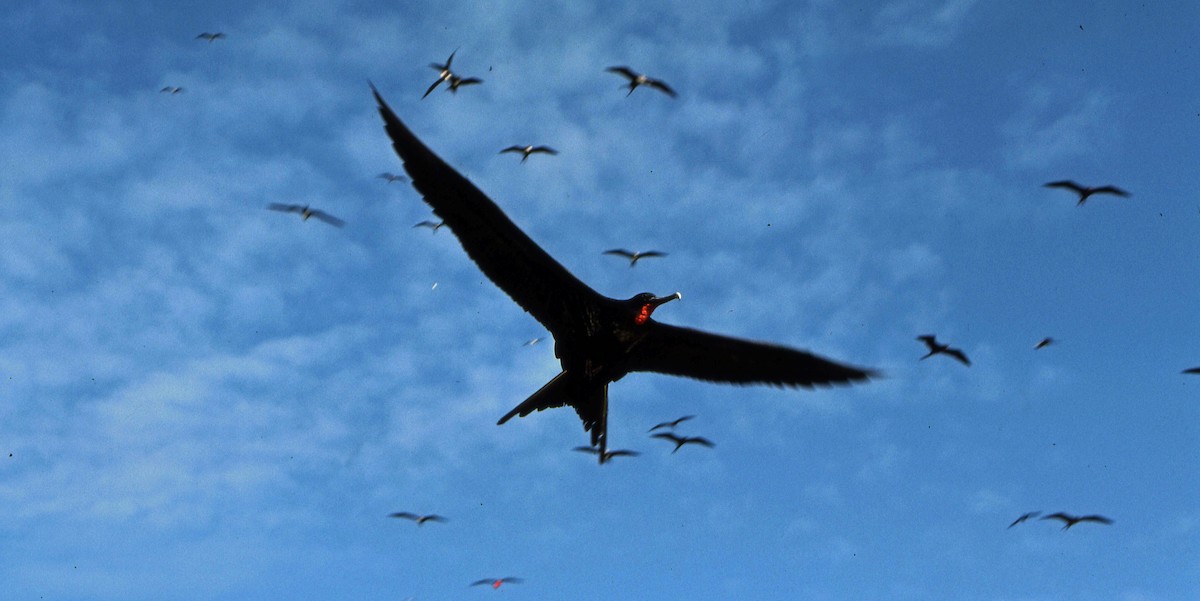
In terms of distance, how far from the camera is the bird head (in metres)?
12.4

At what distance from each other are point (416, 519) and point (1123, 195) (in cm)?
1037

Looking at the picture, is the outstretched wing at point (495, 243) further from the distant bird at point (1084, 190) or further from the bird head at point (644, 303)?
the distant bird at point (1084, 190)

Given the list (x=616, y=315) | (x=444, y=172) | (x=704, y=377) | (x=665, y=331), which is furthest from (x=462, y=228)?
(x=704, y=377)

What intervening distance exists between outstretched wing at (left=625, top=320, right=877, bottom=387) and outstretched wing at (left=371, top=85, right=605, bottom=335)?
1.15 metres

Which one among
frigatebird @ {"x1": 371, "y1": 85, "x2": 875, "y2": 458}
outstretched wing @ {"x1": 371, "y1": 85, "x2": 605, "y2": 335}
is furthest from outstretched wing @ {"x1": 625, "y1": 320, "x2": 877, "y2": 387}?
outstretched wing @ {"x1": 371, "y1": 85, "x2": 605, "y2": 335}

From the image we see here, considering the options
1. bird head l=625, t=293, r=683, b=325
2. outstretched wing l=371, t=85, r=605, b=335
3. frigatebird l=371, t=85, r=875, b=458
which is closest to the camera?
outstretched wing l=371, t=85, r=605, b=335

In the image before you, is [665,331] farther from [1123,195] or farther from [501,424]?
[1123,195]

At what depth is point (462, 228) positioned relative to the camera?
37.4 ft

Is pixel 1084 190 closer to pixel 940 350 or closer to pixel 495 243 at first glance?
pixel 940 350

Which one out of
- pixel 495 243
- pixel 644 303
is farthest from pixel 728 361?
pixel 495 243

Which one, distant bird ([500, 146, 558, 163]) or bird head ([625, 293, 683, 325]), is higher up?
distant bird ([500, 146, 558, 163])

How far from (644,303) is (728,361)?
4.89 ft

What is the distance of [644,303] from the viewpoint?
40.9 feet

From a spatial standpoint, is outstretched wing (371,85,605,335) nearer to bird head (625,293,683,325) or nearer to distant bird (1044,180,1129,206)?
bird head (625,293,683,325)
